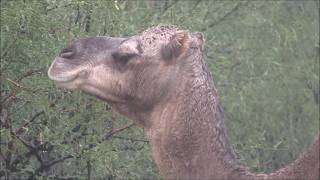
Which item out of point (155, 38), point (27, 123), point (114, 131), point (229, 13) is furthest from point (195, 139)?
point (229, 13)

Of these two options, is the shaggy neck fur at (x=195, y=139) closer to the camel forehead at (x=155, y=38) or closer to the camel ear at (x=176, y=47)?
the camel ear at (x=176, y=47)

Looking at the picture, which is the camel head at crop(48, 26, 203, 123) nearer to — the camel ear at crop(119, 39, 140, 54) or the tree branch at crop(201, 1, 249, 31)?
the camel ear at crop(119, 39, 140, 54)

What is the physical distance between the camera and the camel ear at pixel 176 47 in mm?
4648

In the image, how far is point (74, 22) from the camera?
713cm

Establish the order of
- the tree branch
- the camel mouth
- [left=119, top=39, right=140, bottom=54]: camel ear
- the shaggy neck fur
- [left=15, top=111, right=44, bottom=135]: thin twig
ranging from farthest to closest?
the tree branch
[left=15, top=111, right=44, bottom=135]: thin twig
[left=119, top=39, right=140, bottom=54]: camel ear
the camel mouth
the shaggy neck fur

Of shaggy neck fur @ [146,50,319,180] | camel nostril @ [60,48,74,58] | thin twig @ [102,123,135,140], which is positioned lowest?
shaggy neck fur @ [146,50,319,180]

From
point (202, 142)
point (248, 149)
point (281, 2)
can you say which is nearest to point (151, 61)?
→ point (202, 142)

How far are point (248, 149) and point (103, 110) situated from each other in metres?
1.68

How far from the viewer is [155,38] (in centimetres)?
477

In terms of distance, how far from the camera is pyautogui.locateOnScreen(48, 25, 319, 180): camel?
449 centimetres

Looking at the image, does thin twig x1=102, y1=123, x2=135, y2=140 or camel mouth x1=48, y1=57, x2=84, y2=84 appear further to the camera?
thin twig x1=102, y1=123, x2=135, y2=140

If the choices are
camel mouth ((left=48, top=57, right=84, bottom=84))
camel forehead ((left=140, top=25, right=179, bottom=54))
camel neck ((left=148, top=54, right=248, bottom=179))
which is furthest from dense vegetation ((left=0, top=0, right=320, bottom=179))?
camel neck ((left=148, top=54, right=248, bottom=179))

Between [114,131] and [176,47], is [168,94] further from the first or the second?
Answer: [114,131]

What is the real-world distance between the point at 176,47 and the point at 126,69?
10.6 inches
